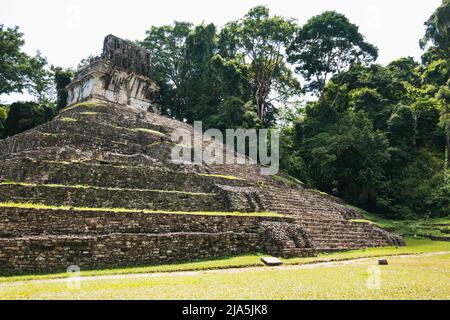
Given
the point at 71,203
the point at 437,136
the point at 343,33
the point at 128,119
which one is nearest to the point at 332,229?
the point at 71,203

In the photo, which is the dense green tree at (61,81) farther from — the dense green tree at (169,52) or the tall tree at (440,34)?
the tall tree at (440,34)

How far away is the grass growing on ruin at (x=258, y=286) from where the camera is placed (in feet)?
17.6

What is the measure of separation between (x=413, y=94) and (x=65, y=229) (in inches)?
1215

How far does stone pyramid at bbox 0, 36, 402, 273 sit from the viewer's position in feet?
29.1

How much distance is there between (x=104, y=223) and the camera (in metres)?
9.71

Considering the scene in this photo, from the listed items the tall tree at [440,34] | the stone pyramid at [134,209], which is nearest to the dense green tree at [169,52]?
the stone pyramid at [134,209]

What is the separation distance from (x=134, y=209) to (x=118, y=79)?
20314 millimetres

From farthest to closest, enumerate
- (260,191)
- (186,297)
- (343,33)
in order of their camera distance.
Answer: (343,33) → (260,191) → (186,297)

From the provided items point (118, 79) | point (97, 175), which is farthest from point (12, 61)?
point (97, 175)

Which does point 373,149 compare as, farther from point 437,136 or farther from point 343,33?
point 343,33

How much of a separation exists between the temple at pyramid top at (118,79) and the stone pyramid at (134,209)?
322 inches

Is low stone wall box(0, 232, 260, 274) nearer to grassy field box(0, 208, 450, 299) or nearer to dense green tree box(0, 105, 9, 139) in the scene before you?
grassy field box(0, 208, 450, 299)

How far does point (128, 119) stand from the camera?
22.5 metres

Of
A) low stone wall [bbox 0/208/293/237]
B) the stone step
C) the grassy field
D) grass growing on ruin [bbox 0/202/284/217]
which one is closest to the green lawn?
grass growing on ruin [bbox 0/202/284/217]
